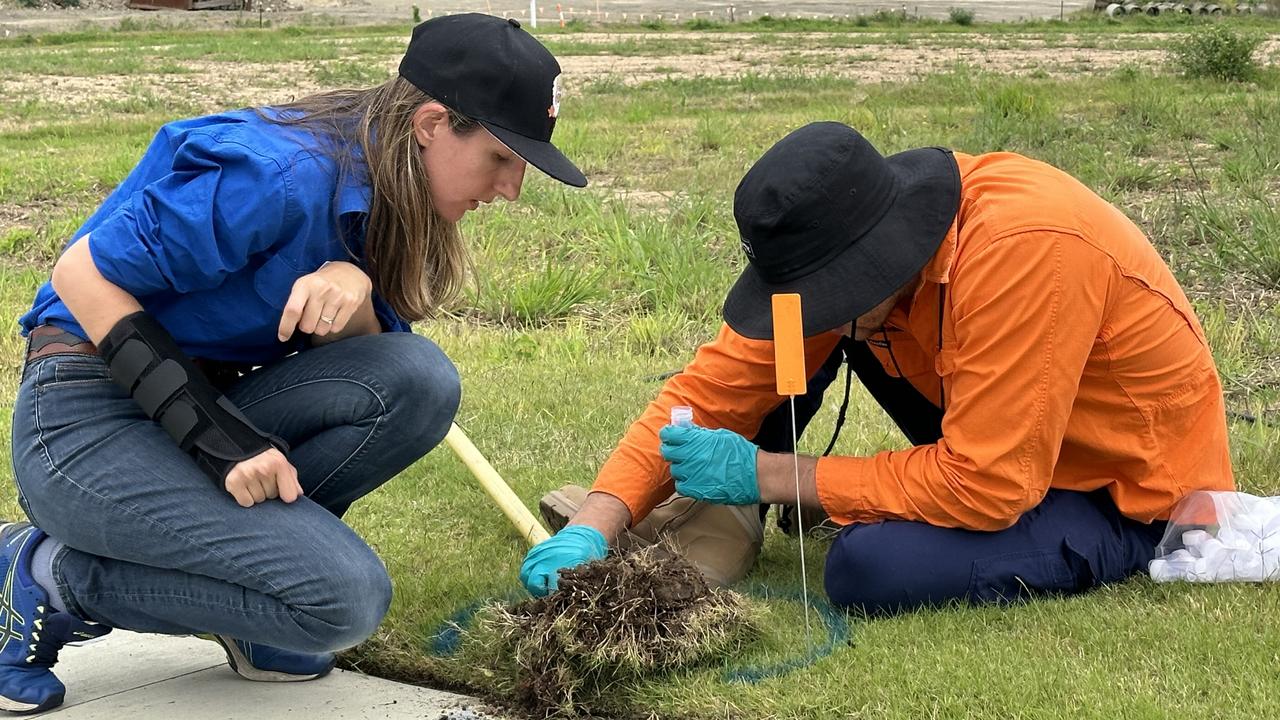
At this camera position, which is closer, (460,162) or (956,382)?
(460,162)

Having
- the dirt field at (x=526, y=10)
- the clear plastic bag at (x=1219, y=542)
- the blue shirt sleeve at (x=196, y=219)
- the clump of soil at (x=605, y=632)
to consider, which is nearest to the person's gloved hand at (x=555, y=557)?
the clump of soil at (x=605, y=632)

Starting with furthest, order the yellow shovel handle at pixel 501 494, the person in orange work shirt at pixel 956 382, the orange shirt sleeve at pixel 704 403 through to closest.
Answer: the yellow shovel handle at pixel 501 494 → the orange shirt sleeve at pixel 704 403 → the person in orange work shirt at pixel 956 382

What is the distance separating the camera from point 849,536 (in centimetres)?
296

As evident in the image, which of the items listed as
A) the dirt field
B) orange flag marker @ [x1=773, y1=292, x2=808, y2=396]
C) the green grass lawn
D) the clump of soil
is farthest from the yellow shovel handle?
the dirt field

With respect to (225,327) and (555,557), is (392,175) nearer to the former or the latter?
(225,327)

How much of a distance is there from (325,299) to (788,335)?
2.90 ft

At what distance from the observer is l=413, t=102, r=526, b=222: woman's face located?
2584 millimetres

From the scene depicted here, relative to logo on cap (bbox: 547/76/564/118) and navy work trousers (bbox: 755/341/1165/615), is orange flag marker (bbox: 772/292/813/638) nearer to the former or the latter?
navy work trousers (bbox: 755/341/1165/615)

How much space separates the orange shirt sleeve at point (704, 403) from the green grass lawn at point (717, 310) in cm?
38

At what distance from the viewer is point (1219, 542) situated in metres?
2.94

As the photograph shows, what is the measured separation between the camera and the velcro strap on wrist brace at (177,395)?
2418mm

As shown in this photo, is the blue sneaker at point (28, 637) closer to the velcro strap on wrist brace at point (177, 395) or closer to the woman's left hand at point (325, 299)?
the velcro strap on wrist brace at point (177, 395)

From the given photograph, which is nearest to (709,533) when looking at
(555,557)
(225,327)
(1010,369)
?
(555,557)

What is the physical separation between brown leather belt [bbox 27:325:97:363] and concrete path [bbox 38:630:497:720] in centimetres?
72
